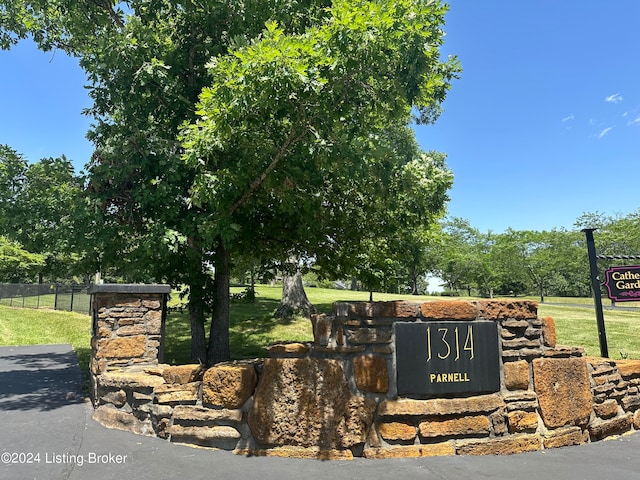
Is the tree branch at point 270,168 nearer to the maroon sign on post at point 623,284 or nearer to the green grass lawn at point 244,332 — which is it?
the green grass lawn at point 244,332

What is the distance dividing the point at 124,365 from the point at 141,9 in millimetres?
6963

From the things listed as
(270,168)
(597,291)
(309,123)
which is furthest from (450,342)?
(270,168)

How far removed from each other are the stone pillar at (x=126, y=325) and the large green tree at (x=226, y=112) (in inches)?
36.5

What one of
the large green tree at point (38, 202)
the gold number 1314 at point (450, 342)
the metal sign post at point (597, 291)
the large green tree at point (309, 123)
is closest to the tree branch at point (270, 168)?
the large green tree at point (309, 123)

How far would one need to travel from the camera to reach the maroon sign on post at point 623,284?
6582 mm

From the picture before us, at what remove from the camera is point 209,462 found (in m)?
4.06

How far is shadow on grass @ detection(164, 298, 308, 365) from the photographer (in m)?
10.7

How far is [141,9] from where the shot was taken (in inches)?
336

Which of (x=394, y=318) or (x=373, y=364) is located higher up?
(x=394, y=318)

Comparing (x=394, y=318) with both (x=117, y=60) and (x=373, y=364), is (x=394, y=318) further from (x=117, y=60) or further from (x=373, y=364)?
(x=117, y=60)

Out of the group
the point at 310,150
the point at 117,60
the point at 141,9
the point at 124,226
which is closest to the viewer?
the point at 310,150

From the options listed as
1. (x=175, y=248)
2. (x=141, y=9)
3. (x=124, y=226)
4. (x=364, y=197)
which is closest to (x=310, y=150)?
(x=175, y=248)

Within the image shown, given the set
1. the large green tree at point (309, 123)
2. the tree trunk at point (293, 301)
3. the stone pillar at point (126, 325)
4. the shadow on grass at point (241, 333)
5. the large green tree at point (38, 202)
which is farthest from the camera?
the tree trunk at point (293, 301)

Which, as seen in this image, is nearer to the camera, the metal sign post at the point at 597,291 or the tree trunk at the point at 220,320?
the metal sign post at the point at 597,291
